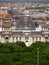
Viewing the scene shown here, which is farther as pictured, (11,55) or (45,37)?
(45,37)

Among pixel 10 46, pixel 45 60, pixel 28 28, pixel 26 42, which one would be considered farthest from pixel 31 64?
Answer: pixel 28 28

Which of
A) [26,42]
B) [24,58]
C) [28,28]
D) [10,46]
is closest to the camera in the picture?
[24,58]

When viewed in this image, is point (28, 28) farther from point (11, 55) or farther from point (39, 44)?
point (11, 55)

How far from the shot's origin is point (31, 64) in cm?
2600

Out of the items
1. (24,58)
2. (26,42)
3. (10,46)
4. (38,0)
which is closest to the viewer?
(24,58)

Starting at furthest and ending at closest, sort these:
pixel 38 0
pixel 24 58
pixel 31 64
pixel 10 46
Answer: pixel 38 0, pixel 10 46, pixel 24 58, pixel 31 64

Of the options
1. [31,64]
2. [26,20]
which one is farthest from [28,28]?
[31,64]

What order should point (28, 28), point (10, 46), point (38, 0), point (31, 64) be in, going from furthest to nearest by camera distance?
point (38, 0), point (28, 28), point (10, 46), point (31, 64)

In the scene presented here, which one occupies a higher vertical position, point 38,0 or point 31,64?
point 31,64

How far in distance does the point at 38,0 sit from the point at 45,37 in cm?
8201

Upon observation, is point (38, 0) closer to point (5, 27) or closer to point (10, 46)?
point (5, 27)

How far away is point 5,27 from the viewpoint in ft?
135

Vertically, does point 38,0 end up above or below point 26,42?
below

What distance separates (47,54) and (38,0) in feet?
305
